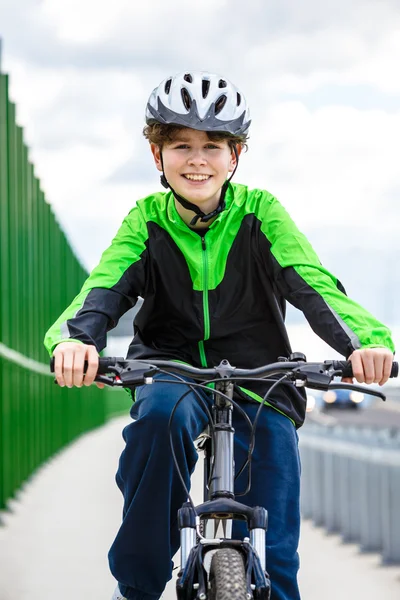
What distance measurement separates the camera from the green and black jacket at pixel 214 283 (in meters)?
5.29

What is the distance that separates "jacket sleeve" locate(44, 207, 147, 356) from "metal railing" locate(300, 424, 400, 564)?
4.41 m

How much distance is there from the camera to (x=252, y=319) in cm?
547

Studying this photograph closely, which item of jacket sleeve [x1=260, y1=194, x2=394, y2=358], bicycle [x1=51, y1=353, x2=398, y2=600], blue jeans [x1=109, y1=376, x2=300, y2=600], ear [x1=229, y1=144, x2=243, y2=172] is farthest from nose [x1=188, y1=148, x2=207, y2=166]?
bicycle [x1=51, y1=353, x2=398, y2=600]

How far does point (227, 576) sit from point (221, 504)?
0.32 meters

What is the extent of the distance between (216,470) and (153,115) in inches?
66.4

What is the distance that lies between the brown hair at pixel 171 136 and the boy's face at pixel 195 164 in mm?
17

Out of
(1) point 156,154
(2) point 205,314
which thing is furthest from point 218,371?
(1) point 156,154

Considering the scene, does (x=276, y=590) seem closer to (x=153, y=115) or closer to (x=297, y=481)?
(x=297, y=481)

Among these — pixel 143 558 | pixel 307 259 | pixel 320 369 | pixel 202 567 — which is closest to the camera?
pixel 202 567

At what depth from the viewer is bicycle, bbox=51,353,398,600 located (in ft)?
13.7

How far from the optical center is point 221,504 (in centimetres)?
437

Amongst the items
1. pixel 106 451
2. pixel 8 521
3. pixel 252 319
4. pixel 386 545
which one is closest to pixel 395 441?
pixel 386 545

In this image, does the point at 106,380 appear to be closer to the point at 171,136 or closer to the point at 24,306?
the point at 171,136

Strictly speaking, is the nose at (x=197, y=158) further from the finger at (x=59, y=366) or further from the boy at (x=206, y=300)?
the finger at (x=59, y=366)
